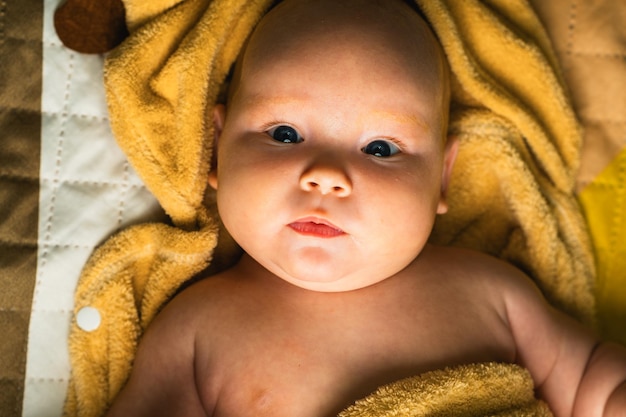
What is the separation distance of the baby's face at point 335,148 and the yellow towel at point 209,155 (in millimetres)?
115

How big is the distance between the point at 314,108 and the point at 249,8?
284mm

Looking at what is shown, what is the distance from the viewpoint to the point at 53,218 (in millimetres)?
1435

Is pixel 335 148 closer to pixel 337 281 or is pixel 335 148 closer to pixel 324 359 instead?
pixel 337 281

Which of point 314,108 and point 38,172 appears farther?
point 38,172

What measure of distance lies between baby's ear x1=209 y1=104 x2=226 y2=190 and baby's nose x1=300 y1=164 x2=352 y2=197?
0.83 feet

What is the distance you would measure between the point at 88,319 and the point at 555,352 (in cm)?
75

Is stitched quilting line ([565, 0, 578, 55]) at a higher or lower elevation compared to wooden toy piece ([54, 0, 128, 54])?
higher

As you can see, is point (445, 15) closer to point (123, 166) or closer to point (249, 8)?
point (249, 8)

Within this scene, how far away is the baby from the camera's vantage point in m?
1.25

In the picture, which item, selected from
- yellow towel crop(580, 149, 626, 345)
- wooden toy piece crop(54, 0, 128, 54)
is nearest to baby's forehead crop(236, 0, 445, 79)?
wooden toy piece crop(54, 0, 128, 54)

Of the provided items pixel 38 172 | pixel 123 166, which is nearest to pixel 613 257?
pixel 123 166

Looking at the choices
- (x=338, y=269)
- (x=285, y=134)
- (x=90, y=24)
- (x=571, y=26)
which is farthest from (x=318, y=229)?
(x=571, y=26)

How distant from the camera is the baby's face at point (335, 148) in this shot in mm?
1229

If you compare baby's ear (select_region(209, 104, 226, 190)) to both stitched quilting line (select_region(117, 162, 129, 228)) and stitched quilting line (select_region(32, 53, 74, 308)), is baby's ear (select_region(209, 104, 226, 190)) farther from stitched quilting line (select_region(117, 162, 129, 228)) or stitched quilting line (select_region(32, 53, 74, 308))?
stitched quilting line (select_region(32, 53, 74, 308))
